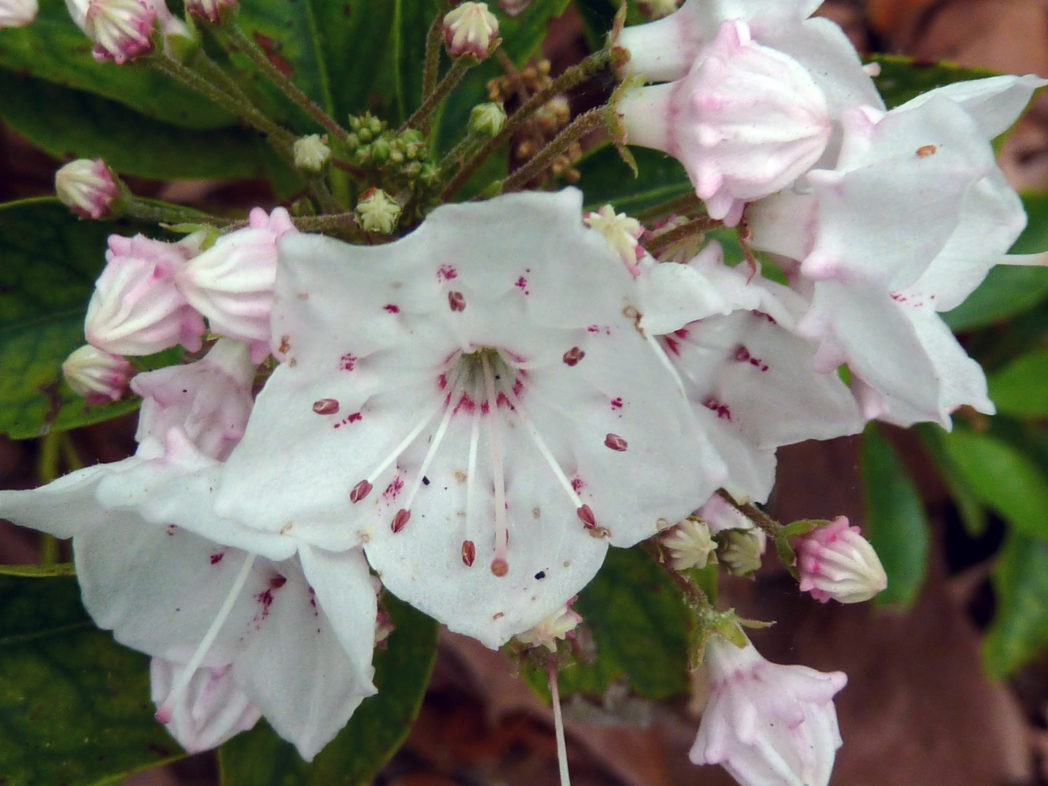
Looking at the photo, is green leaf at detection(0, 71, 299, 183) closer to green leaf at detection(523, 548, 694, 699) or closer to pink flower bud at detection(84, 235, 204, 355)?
pink flower bud at detection(84, 235, 204, 355)

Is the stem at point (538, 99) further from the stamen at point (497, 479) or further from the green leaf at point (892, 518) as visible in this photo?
the green leaf at point (892, 518)

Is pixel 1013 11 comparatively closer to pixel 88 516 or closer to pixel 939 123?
pixel 939 123

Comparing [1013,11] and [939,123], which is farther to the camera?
[1013,11]

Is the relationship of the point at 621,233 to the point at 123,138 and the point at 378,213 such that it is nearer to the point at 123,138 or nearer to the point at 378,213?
the point at 378,213

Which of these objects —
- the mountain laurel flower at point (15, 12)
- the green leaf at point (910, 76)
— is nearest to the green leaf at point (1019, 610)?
the green leaf at point (910, 76)

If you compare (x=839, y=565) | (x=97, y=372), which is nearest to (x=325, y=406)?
(x=97, y=372)

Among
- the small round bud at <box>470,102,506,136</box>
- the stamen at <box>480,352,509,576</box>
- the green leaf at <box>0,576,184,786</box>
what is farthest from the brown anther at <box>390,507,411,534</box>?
the green leaf at <box>0,576,184,786</box>

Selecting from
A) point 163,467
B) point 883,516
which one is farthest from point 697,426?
point 883,516
